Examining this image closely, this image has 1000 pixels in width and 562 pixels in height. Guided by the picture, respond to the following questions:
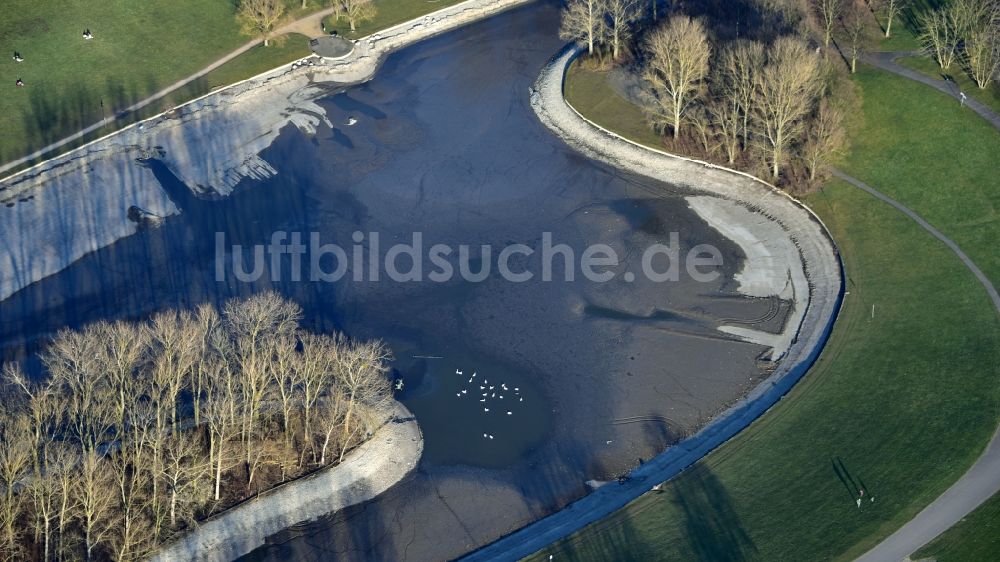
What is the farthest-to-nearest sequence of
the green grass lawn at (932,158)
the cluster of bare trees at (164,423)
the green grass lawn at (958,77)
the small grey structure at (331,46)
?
the small grey structure at (331,46), the green grass lawn at (958,77), the green grass lawn at (932,158), the cluster of bare trees at (164,423)

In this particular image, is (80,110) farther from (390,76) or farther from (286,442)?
(286,442)

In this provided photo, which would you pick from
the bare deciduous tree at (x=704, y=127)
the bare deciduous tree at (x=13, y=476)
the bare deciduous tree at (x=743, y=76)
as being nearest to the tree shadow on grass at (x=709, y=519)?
the bare deciduous tree at (x=704, y=127)

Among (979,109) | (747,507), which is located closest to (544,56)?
(979,109)

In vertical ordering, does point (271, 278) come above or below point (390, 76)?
below

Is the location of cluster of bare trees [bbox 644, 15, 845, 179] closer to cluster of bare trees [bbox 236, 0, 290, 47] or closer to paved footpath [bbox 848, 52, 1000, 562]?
paved footpath [bbox 848, 52, 1000, 562]

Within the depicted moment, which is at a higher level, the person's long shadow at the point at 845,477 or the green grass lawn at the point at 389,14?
the green grass lawn at the point at 389,14

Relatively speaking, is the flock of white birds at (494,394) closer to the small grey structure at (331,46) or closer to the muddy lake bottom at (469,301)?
the muddy lake bottom at (469,301)

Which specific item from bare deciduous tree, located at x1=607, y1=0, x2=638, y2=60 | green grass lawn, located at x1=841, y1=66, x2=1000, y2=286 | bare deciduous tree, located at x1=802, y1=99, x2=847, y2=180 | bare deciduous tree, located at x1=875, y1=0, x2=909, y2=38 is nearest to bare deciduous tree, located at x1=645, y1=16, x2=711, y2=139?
bare deciduous tree, located at x1=607, y1=0, x2=638, y2=60
